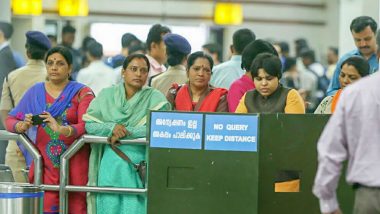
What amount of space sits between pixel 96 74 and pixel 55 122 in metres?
4.30

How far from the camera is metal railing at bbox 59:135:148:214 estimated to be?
8352 mm

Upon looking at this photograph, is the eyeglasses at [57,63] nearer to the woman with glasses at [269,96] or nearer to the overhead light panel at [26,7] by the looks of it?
the woman with glasses at [269,96]

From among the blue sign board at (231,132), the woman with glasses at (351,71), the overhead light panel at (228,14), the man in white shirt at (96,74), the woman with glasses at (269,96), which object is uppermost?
the overhead light panel at (228,14)

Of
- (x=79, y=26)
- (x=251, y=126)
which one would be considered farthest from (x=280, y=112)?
(x=79, y=26)

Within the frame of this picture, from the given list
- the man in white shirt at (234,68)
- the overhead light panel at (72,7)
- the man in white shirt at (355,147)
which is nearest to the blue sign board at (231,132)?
the man in white shirt at (355,147)

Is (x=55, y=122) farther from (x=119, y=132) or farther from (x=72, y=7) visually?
(x=72, y=7)

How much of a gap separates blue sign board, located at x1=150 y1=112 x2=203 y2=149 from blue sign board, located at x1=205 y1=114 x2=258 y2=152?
69mm

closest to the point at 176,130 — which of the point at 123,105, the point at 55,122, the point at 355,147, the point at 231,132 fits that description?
the point at 231,132

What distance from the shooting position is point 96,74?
504 inches

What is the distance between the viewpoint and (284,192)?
7805mm

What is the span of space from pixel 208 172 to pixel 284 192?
532 mm

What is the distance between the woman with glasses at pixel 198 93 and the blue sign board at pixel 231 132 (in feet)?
2.60

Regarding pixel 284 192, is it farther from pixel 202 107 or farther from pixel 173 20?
pixel 173 20

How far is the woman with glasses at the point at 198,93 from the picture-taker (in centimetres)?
867
